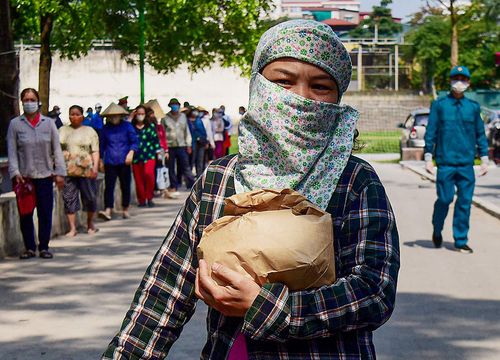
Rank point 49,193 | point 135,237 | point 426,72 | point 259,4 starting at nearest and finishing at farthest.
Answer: point 49,193 → point 135,237 → point 259,4 → point 426,72

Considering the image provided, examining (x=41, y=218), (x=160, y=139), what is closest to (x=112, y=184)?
(x=160, y=139)

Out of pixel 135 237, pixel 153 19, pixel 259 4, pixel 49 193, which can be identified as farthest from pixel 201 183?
pixel 259 4

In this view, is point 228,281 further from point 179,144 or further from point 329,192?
point 179,144

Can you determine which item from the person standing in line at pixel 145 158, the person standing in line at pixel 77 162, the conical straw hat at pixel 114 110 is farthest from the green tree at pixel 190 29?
the person standing in line at pixel 77 162

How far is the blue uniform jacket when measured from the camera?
11633mm

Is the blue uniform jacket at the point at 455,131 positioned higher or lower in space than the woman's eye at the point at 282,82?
lower

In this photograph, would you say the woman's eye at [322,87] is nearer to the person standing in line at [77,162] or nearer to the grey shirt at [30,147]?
the grey shirt at [30,147]

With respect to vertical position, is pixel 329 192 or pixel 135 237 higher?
pixel 329 192

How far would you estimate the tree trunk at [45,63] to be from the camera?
24688 mm

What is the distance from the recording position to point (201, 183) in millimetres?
2891

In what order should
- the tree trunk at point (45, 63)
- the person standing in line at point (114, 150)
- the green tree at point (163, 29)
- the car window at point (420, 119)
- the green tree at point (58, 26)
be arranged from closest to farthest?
1. the person standing in line at point (114, 150)
2. the green tree at point (58, 26)
3. the tree trunk at point (45, 63)
4. the green tree at point (163, 29)
5. the car window at point (420, 119)

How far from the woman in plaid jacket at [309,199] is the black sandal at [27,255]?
9.45 m

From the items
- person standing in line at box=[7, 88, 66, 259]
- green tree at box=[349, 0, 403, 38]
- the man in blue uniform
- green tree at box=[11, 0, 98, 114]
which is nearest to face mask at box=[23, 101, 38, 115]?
person standing in line at box=[7, 88, 66, 259]

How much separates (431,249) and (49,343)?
578cm
